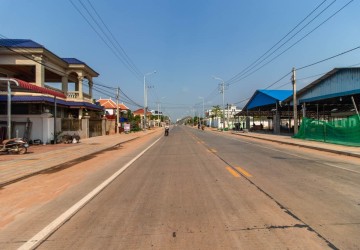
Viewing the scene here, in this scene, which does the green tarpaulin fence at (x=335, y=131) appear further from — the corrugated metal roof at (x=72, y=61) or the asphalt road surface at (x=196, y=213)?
the corrugated metal roof at (x=72, y=61)

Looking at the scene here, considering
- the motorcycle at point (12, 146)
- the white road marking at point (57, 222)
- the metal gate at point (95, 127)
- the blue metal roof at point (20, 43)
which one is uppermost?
the blue metal roof at point (20, 43)

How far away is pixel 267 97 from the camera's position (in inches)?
2092

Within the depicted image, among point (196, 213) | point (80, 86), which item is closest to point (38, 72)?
point (80, 86)

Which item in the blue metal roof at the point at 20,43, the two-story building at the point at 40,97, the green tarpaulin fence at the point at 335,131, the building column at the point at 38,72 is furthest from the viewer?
the building column at the point at 38,72

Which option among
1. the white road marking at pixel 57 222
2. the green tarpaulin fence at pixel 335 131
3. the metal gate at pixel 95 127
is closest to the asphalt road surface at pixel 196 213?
the white road marking at pixel 57 222

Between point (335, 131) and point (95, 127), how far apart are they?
1140 inches

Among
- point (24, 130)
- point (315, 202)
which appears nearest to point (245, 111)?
point (24, 130)

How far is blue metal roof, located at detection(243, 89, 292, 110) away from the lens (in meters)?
50.6

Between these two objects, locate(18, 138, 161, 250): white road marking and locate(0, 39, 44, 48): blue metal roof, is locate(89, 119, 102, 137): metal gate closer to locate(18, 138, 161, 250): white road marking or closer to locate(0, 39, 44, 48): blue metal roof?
locate(0, 39, 44, 48): blue metal roof

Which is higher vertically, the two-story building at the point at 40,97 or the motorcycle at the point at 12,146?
the two-story building at the point at 40,97

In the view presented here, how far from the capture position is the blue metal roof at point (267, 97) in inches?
1994

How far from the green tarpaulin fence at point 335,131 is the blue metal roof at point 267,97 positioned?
17.4m

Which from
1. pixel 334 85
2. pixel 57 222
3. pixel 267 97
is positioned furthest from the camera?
pixel 267 97

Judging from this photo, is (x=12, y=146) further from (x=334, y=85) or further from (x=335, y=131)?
(x=334, y=85)
